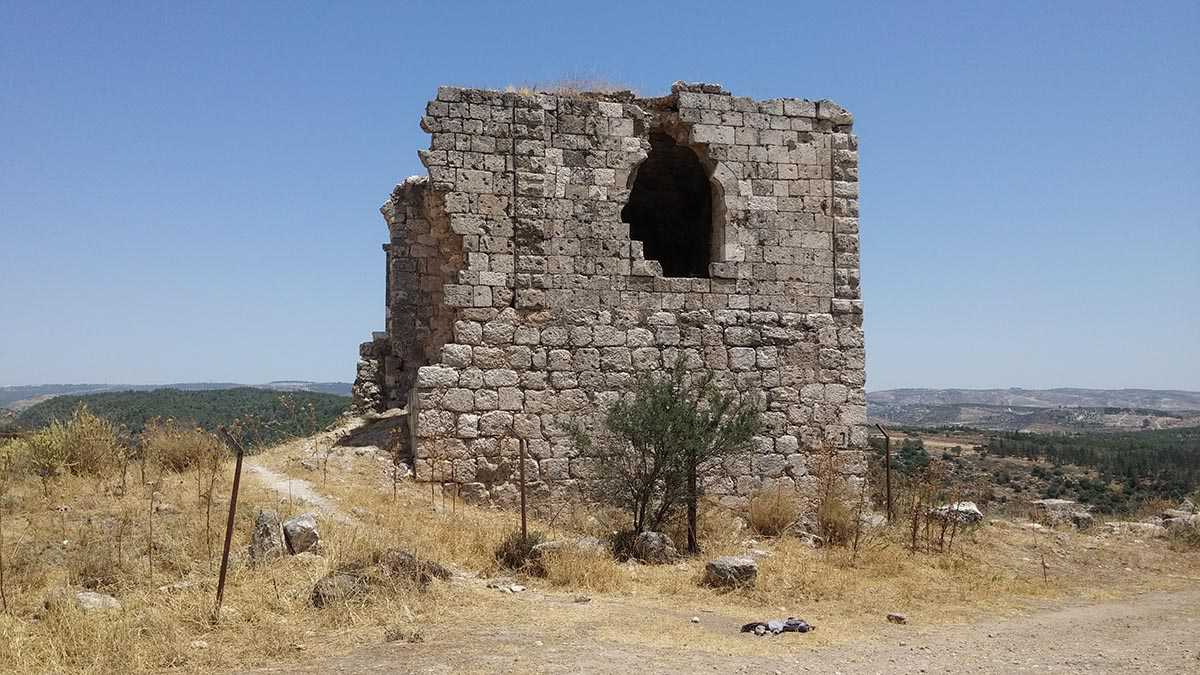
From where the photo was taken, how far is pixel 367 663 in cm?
490

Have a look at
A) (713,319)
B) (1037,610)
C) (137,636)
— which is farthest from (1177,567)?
(137,636)

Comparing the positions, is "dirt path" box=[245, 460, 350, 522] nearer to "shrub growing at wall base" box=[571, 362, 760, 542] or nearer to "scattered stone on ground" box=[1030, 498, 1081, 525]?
"shrub growing at wall base" box=[571, 362, 760, 542]

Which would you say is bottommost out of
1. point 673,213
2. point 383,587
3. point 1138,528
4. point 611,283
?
point 1138,528

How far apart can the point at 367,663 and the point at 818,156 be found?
310 inches

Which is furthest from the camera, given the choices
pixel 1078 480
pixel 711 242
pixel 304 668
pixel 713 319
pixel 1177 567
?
pixel 1078 480

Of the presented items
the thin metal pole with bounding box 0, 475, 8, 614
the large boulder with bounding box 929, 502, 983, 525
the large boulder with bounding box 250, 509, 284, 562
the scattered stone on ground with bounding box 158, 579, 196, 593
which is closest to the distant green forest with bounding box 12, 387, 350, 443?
the thin metal pole with bounding box 0, 475, 8, 614

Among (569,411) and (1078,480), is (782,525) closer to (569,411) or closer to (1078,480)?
(569,411)

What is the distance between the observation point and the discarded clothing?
5.76 m

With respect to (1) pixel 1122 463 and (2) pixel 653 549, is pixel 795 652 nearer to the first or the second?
(2) pixel 653 549

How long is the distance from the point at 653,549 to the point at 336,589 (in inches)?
113

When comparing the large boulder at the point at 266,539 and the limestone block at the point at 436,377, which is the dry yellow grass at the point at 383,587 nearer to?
the large boulder at the point at 266,539

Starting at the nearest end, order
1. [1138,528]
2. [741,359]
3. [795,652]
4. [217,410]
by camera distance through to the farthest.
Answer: [795,652]
[741,359]
[1138,528]
[217,410]

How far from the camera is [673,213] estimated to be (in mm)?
12445

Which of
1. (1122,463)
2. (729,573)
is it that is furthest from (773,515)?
(1122,463)
